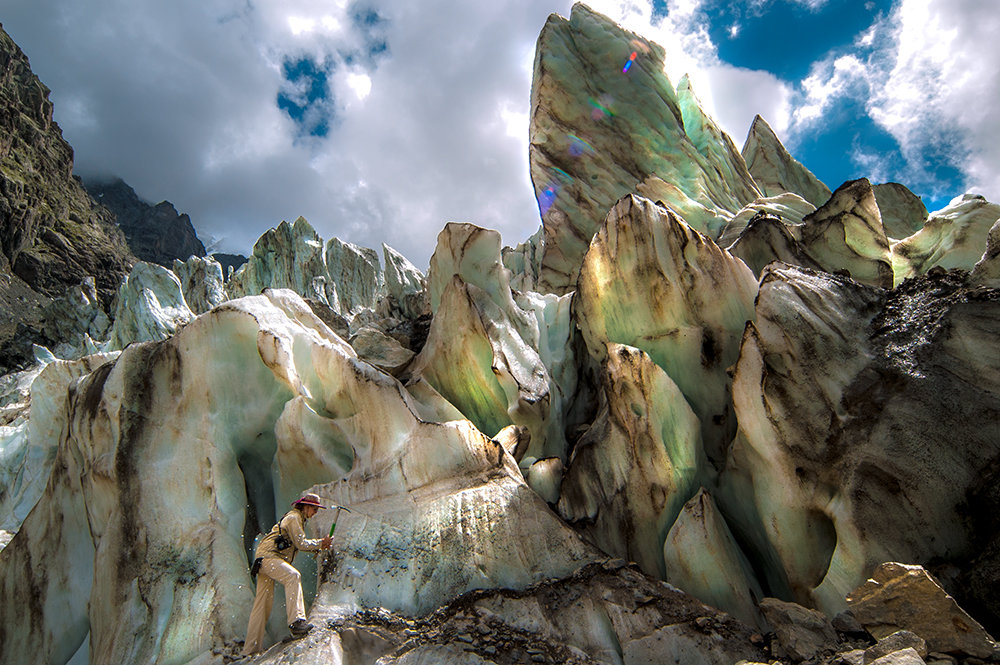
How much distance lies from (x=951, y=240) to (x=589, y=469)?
765 centimetres

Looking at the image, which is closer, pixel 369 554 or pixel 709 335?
pixel 369 554

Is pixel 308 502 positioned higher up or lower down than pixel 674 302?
lower down

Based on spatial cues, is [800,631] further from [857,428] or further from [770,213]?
[770,213]

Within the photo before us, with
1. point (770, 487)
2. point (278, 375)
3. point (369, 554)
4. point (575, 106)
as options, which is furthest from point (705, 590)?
point (575, 106)

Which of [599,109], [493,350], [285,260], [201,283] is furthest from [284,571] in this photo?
[201,283]

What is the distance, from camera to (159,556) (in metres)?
5.95

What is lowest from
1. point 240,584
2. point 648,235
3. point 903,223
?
point 240,584

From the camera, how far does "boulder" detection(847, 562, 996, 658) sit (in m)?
3.70

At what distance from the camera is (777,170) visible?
20047 mm

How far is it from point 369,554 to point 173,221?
173 meters

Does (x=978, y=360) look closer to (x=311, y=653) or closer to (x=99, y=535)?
(x=311, y=653)

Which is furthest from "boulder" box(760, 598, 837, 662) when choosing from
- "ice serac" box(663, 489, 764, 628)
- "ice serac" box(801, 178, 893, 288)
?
"ice serac" box(801, 178, 893, 288)

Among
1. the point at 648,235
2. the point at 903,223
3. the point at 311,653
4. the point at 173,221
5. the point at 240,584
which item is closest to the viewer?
the point at 311,653

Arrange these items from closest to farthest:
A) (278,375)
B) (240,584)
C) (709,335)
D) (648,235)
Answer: (240,584), (278,375), (709,335), (648,235)
